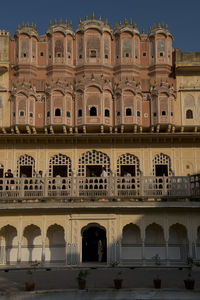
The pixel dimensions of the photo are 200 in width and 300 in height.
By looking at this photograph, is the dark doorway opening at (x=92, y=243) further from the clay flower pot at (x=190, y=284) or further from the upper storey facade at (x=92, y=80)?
the clay flower pot at (x=190, y=284)

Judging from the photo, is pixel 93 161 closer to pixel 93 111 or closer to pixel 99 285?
pixel 93 111

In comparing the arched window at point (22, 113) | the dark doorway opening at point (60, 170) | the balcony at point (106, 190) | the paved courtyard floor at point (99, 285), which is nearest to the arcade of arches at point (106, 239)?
the balcony at point (106, 190)

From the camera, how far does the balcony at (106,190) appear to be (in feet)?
65.2

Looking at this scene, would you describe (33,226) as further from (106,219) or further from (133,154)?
(133,154)

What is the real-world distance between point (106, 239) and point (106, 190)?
2977mm

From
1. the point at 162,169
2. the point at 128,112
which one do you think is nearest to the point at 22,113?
the point at 128,112

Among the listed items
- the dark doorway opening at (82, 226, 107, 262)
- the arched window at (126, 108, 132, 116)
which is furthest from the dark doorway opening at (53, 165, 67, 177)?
the arched window at (126, 108, 132, 116)

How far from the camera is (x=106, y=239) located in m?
21.4

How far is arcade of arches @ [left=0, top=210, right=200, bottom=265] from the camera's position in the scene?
20.1m

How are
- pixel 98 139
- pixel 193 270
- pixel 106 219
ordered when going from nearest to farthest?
pixel 193 270
pixel 106 219
pixel 98 139

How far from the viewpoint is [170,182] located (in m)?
20.0

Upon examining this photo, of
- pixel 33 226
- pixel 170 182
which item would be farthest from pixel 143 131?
pixel 33 226

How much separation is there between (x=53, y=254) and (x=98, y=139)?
6817 millimetres

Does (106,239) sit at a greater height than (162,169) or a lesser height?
lesser
